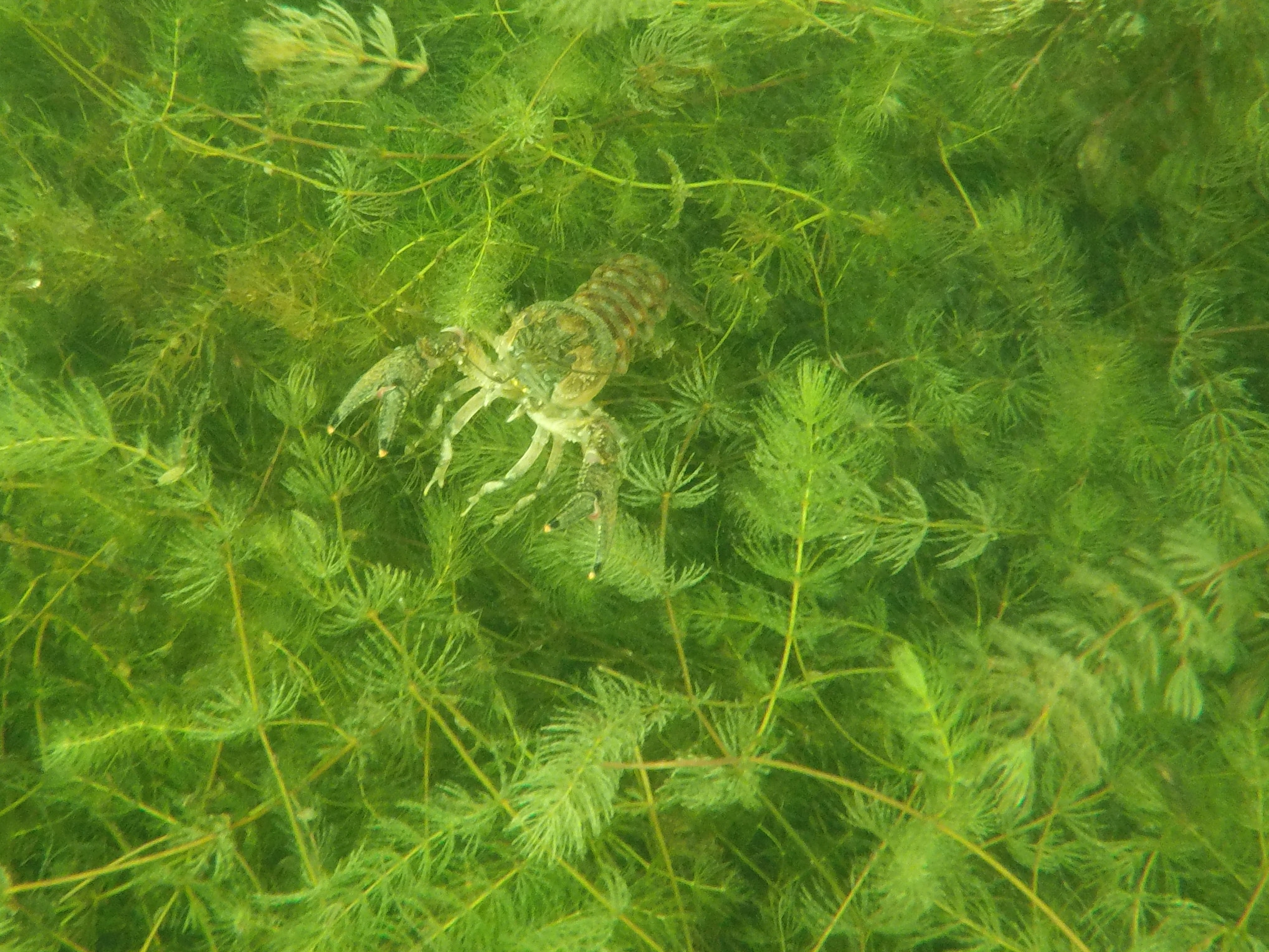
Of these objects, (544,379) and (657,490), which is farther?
(544,379)

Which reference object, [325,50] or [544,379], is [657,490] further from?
[325,50]

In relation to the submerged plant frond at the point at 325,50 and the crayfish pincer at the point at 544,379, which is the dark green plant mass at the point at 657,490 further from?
the crayfish pincer at the point at 544,379

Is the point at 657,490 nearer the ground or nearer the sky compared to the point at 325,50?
nearer the ground

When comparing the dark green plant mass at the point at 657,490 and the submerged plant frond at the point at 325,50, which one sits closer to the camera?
the dark green plant mass at the point at 657,490

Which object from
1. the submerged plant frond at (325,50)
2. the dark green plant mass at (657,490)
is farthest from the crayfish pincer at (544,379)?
the submerged plant frond at (325,50)

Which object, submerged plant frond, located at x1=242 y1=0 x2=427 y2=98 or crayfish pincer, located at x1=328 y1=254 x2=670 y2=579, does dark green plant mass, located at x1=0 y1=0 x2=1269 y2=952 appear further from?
crayfish pincer, located at x1=328 y1=254 x2=670 y2=579

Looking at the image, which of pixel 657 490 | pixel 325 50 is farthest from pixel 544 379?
pixel 325 50

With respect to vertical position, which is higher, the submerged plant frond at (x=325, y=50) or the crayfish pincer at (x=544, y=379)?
the submerged plant frond at (x=325, y=50)

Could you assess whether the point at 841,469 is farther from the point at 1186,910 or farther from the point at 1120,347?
the point at 1186,910

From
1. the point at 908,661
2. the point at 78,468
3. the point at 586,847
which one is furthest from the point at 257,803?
the point at 908,661
